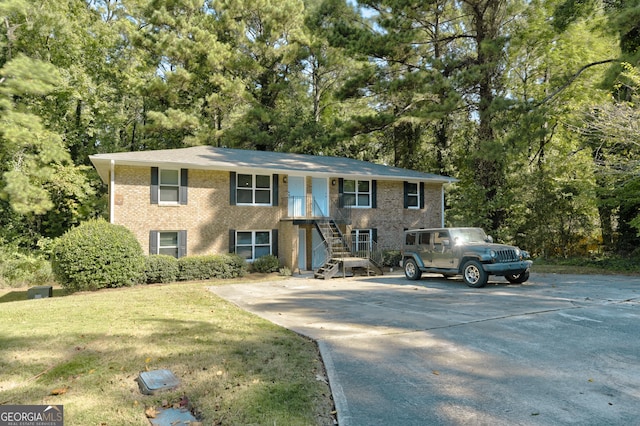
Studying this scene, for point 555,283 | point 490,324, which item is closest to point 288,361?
point 490,324

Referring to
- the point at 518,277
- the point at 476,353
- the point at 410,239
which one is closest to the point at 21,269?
the point at 410,239

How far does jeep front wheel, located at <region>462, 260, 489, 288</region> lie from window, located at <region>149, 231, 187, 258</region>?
35.4ft

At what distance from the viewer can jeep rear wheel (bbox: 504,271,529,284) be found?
12781 millimetres

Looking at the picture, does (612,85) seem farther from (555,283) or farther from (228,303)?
(228,303)

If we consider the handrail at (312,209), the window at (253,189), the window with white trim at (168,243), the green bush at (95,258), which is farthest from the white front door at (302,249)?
the green bush at (95,258)

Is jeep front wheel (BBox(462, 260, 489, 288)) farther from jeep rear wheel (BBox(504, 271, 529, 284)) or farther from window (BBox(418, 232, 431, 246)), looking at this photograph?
window (BBox(418, 232, 431, 246))

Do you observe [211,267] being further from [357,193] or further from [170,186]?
[357,193]

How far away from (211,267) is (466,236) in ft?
31.4

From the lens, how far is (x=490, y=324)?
7109 mm

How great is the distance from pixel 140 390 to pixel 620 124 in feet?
50.2

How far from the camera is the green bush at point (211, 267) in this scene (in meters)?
15.7

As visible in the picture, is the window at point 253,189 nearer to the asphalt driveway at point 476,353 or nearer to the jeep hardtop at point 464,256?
the jeep hardtop at point 464,256

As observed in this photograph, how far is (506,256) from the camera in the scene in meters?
12.2

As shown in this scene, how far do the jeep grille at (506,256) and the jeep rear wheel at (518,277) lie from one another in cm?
74
